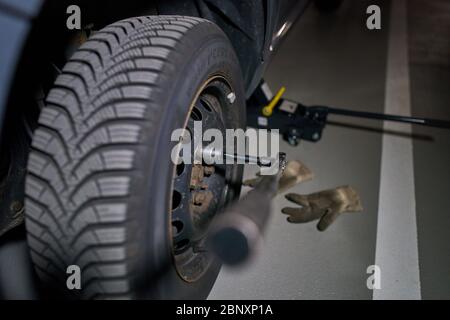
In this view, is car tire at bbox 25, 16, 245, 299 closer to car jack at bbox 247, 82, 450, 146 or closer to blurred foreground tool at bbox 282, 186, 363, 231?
blurred foreground tool at bbox 282, 186, 363, 231

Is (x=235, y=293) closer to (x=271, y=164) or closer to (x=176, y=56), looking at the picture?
(x=271, y=164)

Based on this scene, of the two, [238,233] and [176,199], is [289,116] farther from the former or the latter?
[238,233]

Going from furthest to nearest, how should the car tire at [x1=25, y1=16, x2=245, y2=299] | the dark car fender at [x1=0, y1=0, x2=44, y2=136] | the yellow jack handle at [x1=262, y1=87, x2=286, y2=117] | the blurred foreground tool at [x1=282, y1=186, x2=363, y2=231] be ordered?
the yellow jack handle at [x1=262, y1=87, x2=286, y2=117] < the blurred foreground tool at [x1=282, y1=186, x2=363, y2=231] < the car tire at [x1=25, y1=16, x2=245, y2=299] < the dark car fender at [x1=0, y1=0, x2=44, y2=136]

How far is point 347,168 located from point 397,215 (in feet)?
1.00

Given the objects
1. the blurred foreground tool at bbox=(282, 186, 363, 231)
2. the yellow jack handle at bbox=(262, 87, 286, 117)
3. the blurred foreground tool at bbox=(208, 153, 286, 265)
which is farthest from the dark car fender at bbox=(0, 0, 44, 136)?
the yellow jack handle at bbox=(262, 87, 286, 117)

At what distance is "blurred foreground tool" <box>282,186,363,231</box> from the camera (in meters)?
1.46

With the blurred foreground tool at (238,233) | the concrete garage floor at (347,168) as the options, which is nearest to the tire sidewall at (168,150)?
the blurred foreground tool at (238,233)

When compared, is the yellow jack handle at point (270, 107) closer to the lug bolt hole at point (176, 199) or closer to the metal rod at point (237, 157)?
the metal rod at point (237, 157)

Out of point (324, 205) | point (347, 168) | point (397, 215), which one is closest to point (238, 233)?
point (324, 205)

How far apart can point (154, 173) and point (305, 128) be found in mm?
1213

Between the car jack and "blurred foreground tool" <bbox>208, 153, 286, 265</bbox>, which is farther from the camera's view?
the car jack

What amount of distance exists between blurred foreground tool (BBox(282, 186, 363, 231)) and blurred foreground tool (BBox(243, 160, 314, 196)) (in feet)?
0.20

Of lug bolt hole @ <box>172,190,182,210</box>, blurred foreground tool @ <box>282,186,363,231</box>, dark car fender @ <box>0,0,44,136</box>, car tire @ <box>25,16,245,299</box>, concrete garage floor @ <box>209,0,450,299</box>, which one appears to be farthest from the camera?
blurred foreground tool @ <box>282,186,363,231</box>

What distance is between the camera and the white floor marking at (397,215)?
4.16 feet
